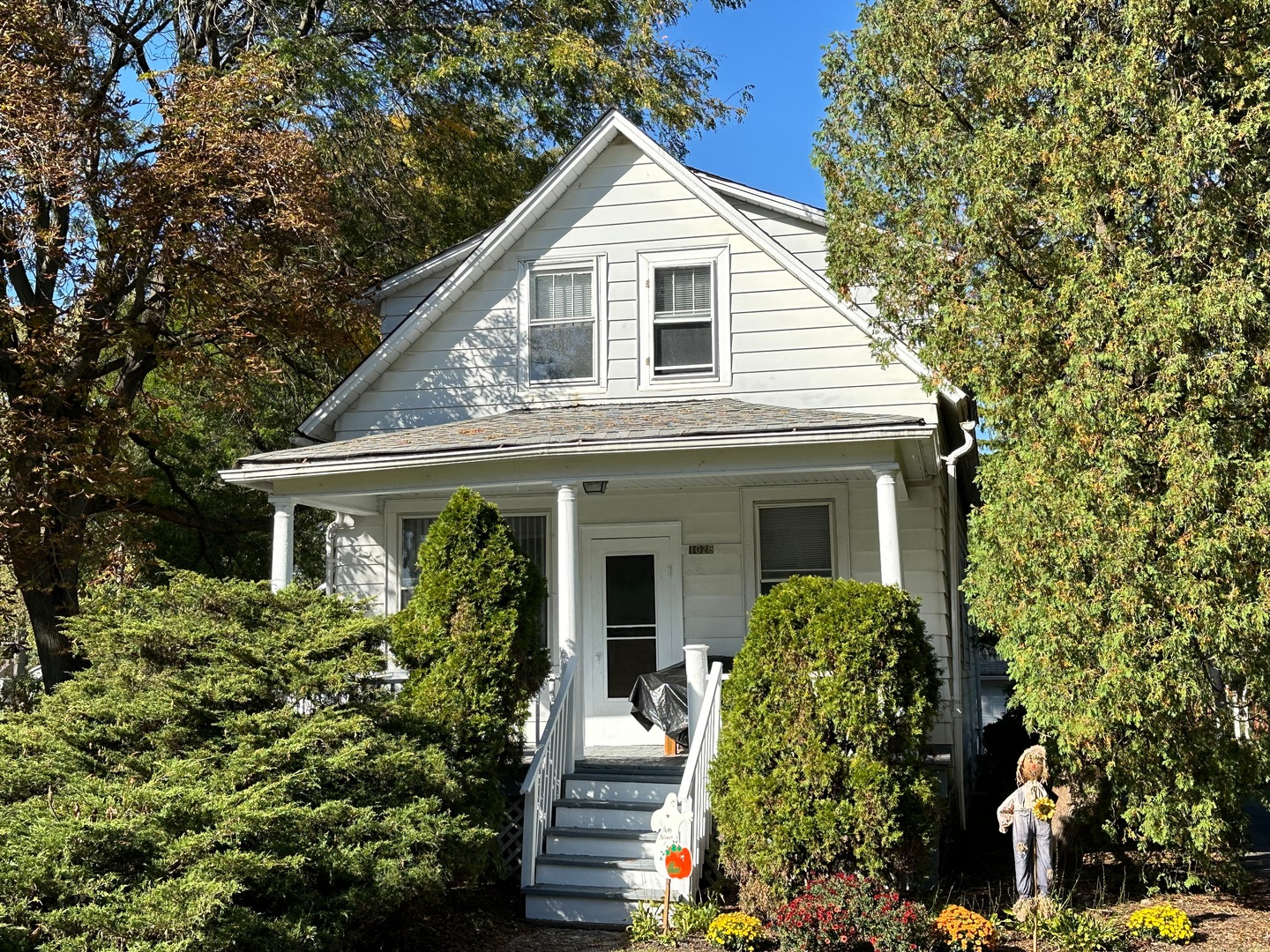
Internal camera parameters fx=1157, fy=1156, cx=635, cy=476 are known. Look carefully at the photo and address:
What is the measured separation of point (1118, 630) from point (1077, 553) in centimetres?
62

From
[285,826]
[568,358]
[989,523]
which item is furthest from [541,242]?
[285,826]

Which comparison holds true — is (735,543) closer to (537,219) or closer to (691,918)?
(537,219)

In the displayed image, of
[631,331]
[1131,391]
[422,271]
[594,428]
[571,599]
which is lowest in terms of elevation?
[571,599]

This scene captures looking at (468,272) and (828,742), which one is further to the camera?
(468,272)

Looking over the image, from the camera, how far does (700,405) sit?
11.9 m

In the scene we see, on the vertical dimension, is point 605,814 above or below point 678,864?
above

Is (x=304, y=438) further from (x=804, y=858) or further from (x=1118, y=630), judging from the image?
(x=1118, y=630)

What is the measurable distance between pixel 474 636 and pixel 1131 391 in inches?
205

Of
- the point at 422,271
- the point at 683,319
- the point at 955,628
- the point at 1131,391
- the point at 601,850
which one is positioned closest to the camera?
the point at 1131,391

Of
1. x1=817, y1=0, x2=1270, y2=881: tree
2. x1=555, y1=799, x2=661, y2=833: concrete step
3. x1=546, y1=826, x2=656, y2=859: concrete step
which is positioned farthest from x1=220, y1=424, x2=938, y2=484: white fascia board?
x1=546, y1=826, x2=656, y2=859: concrete step

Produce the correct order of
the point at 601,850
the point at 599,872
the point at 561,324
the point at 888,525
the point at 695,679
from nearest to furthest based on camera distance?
the point at 599,872
the point at 601,850
the point at 695,679
the point at 888,525
the point at 561,324

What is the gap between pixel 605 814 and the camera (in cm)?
938

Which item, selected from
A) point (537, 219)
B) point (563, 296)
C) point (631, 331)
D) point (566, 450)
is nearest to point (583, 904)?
point (566, 450)

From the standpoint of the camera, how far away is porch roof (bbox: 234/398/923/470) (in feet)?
33.2
